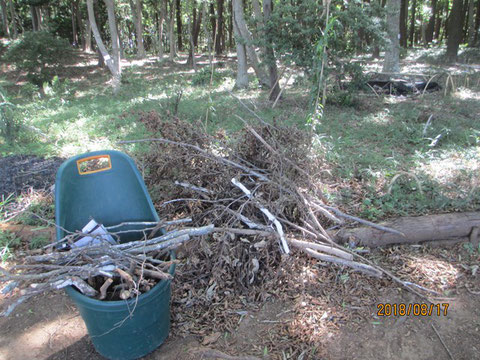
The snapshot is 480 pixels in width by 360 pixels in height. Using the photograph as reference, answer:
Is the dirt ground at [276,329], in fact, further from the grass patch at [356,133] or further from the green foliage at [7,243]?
the grass patch at [356,133]

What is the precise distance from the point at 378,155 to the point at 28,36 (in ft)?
41.9

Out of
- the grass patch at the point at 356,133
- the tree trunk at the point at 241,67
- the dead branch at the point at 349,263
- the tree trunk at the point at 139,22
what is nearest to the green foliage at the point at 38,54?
the grass patch at the point at 356,133

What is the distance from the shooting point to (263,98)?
9.01 meters

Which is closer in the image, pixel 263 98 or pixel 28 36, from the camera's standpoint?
pixel 263 98

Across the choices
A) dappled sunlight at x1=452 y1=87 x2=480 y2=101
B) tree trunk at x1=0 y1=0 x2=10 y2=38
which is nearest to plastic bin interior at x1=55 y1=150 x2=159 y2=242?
dappled sunlight at x1=452 y1=87 x2=480 y2=101

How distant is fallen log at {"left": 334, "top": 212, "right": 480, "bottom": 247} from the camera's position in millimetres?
3182

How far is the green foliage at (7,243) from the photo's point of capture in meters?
3.27

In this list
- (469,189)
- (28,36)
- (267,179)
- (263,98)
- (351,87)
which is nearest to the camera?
(267,179)

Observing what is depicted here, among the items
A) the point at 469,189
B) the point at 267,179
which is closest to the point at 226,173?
the point at 267,179

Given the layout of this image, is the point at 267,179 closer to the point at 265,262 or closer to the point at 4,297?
the point at 265,262

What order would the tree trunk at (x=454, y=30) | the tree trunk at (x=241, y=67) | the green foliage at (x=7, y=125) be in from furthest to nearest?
the tree trunk at (x=454, y=30)
the tree trunk at (x=241, y=67)
the green foliage at (x=7, y=125)

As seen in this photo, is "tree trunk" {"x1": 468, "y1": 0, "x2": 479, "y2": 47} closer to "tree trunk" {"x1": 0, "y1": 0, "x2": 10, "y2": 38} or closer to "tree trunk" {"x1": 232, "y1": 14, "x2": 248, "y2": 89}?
Answer: "tree trunk" {"x1": 232, "y1": 14, "x2": 248, "y2": 89}
